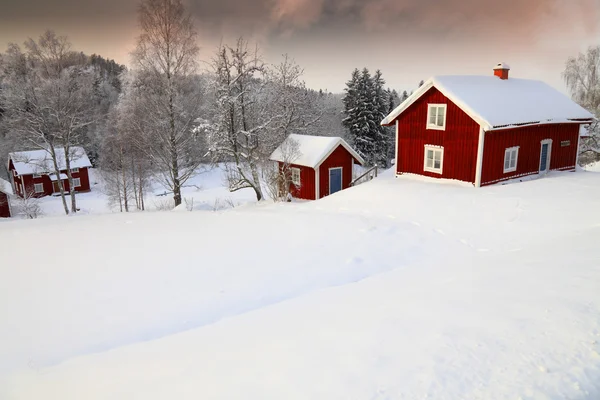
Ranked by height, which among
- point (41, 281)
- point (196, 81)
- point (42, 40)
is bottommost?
point (41, 281)

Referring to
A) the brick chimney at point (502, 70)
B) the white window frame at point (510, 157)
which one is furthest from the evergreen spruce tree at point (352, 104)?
the white window frame at point (510, 157)

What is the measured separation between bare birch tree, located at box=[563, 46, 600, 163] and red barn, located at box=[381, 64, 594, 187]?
1649 cm

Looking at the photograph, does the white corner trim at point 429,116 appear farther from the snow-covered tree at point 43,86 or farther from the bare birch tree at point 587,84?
the bare birch tree at point 587,84

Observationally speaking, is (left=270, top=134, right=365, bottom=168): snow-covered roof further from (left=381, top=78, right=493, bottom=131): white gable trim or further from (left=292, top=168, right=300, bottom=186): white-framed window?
(left=381, top=78, right=493, bottom=131): white gable trim

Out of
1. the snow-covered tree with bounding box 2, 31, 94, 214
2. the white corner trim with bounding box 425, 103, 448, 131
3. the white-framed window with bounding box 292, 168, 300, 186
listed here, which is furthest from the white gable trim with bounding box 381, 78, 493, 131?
the snow-covered tree with bounding box 2, 31, 94, 214

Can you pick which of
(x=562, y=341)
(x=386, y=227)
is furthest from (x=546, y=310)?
(x=386, y=227)

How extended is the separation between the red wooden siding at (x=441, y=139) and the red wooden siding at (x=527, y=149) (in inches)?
24.2

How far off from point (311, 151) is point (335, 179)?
6.50ft

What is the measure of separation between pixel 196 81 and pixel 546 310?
2063 centimetres

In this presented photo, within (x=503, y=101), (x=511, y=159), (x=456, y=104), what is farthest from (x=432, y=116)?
(x=511, y=159)

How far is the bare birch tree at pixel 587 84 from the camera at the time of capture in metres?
33.3

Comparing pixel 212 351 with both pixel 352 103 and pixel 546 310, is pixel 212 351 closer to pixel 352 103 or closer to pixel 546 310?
pixel 546 310

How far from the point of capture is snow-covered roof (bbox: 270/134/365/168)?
19844 millimetres

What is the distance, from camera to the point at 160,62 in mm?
19922
